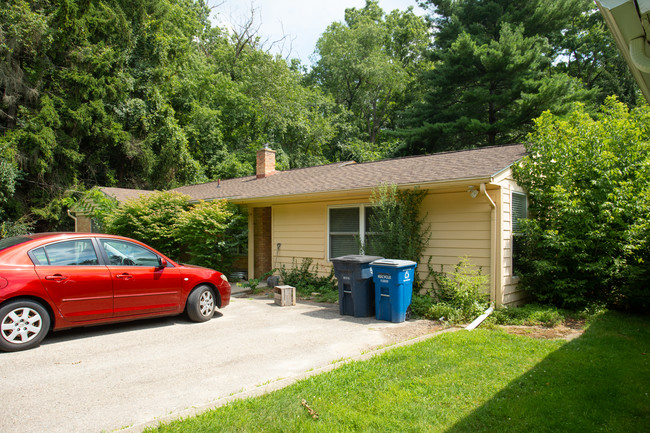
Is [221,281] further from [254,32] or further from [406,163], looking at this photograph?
[254,32]

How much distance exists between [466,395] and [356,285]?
376 cm

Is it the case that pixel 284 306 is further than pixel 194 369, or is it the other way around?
pixel 284 306

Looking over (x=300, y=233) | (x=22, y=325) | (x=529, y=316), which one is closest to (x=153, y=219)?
(x=300, y=233)

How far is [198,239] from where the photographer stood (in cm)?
1188

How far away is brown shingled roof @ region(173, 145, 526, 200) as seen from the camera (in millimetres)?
8134

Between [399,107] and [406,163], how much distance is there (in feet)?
81.5

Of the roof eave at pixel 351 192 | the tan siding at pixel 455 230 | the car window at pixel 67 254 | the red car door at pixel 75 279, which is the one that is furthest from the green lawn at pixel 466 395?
the car window at pixel 67 254

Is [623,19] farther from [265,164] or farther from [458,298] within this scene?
[265,164]

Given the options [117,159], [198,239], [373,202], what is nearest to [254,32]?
Result: [117,159]

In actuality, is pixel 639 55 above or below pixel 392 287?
above

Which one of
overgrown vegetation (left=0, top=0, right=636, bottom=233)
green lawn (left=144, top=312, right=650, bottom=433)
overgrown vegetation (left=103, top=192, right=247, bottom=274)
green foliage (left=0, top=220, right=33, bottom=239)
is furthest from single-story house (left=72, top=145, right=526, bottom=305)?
overgrown vegetation (left=0, top=0, right=636, bottom=233)

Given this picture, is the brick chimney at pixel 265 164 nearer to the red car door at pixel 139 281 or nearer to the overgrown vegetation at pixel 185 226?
the overgrown vegetation at pixel 185 226

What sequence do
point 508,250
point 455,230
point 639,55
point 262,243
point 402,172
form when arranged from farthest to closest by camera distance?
point 262,243
point 402,172
point 455,230
point 508,250
point 639,55

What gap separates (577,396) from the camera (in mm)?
3797
